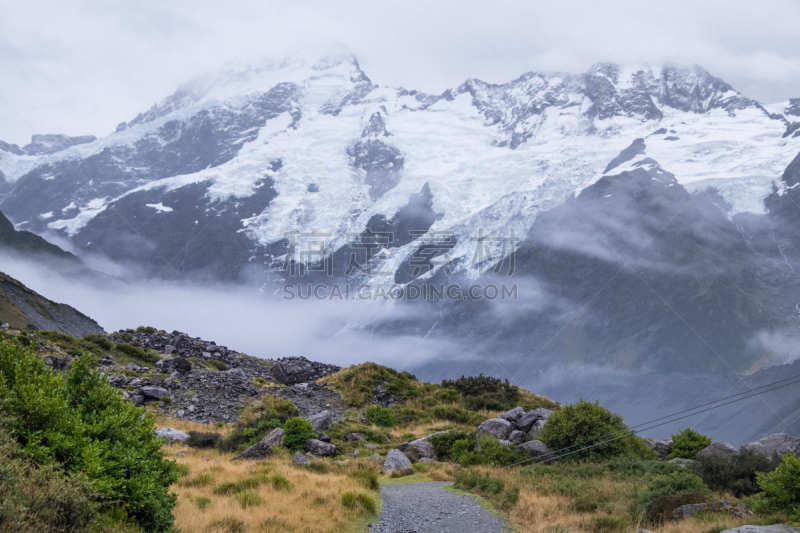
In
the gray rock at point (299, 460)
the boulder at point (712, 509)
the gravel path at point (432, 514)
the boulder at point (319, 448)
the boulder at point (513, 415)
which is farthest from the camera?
the boulder at point (513, 415)

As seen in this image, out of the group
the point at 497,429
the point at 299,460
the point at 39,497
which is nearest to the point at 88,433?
the point at 39,497

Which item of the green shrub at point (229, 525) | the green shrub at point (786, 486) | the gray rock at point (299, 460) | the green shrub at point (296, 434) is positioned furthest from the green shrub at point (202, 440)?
the green shrub at point (786, 486)

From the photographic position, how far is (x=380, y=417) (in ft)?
96.8

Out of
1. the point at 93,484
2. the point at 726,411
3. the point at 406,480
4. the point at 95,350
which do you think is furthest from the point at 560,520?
the point at 726,411

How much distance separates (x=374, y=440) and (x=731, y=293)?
5948 inches

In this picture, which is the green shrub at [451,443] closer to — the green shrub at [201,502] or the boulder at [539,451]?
the boulder at [539,451]

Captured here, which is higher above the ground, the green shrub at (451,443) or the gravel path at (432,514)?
the gravel path at (432,514)

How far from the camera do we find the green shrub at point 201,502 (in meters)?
9.69

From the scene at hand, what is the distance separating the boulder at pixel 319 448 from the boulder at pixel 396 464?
2694 mm

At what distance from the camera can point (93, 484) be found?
4.67 metres

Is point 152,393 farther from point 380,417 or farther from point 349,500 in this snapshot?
point 349,500

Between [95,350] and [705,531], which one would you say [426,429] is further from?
[95,350]

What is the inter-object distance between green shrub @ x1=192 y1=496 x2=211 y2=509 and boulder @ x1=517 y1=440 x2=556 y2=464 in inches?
499

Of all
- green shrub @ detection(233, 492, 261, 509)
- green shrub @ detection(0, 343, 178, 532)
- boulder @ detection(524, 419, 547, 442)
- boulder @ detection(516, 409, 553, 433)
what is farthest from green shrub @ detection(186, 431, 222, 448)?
green shrub @ detection(0, 343, 178, 532)
